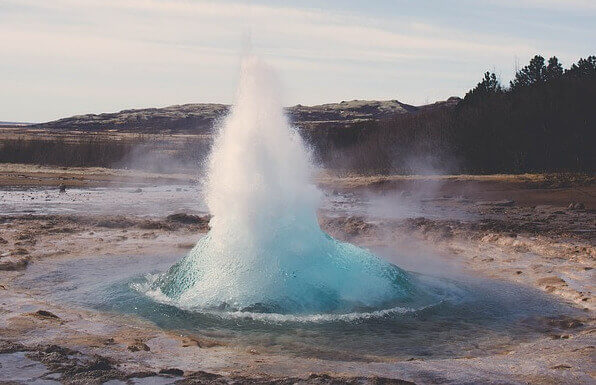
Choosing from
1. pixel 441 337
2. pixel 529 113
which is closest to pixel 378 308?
pixel 441 337

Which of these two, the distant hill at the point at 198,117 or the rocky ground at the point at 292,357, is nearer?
the rocky ground at the point at 292,357

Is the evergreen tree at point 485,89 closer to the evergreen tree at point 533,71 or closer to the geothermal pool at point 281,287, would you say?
the evergreen tree at point 533,71

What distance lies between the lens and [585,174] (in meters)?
28.7

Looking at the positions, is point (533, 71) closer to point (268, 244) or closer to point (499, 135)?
point (499, 135)

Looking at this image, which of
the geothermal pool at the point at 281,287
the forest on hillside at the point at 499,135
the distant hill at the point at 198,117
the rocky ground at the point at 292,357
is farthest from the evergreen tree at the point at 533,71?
the distant hill at the point at 198,117

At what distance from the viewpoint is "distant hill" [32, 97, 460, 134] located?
9781 cm

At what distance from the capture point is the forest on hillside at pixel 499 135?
105 ft

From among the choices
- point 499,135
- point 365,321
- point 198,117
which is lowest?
point 365,321

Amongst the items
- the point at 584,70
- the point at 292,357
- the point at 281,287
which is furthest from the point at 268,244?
the point at 584,70

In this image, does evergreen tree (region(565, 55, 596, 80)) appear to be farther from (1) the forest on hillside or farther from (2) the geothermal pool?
(2) the geothermal pool

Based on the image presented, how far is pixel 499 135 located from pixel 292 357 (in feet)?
95.6

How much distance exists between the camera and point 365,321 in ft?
26.2

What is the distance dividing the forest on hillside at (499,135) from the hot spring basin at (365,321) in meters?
23.7

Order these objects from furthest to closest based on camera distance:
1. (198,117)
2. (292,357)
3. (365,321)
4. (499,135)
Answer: (198,117) → (499,135) → (365,321) → (292,357)
